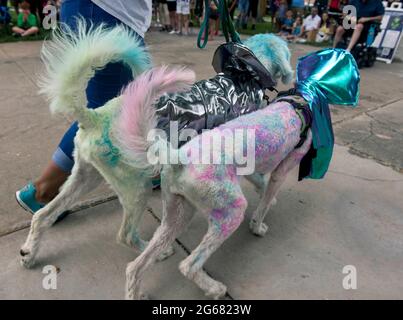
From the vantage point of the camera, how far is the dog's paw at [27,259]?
74.6 inches

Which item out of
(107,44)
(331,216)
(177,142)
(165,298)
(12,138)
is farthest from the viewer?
(12,138)

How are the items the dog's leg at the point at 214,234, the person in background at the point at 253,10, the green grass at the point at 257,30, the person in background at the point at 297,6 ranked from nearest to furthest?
the dog's leg at the point at 214,234
the green grass at the point at 257,30
the person in background at the point at 253,10
the person in background at the point at 297,6

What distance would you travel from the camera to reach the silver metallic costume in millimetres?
1827

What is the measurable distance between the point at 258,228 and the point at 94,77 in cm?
140

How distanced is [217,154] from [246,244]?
35.7 inches

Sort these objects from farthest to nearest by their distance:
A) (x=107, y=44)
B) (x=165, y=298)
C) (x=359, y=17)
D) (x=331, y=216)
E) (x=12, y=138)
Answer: (x=359, y=17) < (x=12, y=138) < (x=331, y=216) < (x=165, y=298) < (x=107, y=44)

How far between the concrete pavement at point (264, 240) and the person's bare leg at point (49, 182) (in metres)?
0.22

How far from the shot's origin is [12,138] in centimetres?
320

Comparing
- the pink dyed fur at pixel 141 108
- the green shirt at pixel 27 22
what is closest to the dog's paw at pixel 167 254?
the pink dyed fur at pixel 141 108

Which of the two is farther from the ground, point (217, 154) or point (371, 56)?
point (217, 154)

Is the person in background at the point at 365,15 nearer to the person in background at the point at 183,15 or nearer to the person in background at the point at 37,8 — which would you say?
the person in background at the point at 183,15

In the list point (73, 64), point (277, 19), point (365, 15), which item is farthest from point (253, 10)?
point (73, 64)
